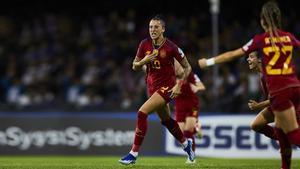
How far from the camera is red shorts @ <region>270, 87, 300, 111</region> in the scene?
9617 mm

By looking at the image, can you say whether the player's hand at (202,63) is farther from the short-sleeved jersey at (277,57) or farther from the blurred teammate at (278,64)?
the short-sleeved jersey at (277,57)

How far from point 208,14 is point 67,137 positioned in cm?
704

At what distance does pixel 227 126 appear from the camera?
18.5m

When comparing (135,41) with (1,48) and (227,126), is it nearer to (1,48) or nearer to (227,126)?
(1,48)

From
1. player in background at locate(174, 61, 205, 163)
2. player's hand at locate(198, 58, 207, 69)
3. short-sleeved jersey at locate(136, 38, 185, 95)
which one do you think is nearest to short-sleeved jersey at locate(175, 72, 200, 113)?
player in background at locate(174, 61, 205, 163)

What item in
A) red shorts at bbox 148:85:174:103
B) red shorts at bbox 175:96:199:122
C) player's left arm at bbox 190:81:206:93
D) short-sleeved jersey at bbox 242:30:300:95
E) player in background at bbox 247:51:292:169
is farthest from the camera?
red shorts at bbox 175:96:199:122

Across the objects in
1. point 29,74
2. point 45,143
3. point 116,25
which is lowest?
point 45,143

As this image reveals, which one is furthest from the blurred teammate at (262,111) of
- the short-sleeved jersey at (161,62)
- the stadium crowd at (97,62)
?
the stadium crowd at (97,62)

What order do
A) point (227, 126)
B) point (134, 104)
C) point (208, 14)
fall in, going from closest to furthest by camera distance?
point (227, 126)
point (134, 104)
point (208, 14)

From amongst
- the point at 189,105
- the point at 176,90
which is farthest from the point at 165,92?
the point at 189,105

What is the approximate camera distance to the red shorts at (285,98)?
31.6ft

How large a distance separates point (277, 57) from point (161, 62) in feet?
10.3

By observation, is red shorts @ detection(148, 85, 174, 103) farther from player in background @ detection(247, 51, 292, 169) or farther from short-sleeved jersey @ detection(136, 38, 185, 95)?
player in background @ detection(247, 51, 292, 169)

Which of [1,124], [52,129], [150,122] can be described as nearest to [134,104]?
[150,122]
